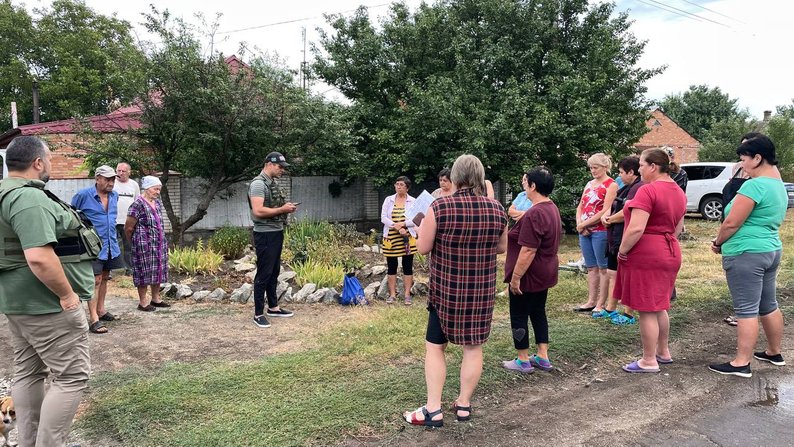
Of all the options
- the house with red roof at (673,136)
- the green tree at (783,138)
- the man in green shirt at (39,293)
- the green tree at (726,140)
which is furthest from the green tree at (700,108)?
the man in green shirt at (39,293)

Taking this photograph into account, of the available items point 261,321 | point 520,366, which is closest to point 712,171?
point 520,366

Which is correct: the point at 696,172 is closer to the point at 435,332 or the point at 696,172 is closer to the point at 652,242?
the point at 652,242

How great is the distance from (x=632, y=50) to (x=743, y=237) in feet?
35.1

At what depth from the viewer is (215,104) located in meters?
9.02

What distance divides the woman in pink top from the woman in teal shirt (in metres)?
1.41

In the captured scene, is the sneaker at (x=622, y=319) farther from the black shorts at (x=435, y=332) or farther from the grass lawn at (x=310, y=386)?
the black shorts at (x=435, y=332)

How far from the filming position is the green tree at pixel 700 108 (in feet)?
122

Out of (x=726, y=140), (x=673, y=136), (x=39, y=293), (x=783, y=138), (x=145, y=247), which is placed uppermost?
(x=673, y=136)

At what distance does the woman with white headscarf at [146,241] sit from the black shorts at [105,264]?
7.5 inches

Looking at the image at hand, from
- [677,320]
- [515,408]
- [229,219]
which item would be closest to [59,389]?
[515,408]

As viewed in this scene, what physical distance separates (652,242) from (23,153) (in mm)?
4098

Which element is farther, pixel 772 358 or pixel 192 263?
pixel 192 263

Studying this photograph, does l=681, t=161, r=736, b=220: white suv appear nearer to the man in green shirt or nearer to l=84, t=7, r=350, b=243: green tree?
l=84, t=7, r=350, b=243: green tree

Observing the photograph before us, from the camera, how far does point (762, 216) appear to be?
3.85 m
